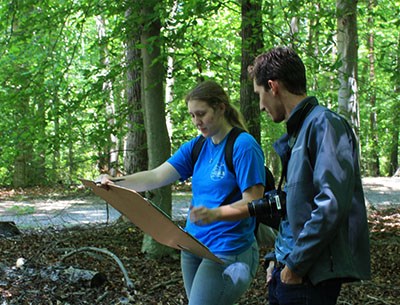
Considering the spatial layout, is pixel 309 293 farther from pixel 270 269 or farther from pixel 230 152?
pixel 230 152

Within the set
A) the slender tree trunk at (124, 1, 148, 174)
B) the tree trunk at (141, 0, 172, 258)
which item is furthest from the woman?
the slender tree trunk at (124, 1, 148, 174)

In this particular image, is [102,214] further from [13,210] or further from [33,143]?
[33,143]

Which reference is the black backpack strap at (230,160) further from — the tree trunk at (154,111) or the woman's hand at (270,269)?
the tree trunk at (154,111)

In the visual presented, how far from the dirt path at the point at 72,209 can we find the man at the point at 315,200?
26.6 ft

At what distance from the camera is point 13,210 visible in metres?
13.2

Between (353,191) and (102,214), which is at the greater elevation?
(353,191)

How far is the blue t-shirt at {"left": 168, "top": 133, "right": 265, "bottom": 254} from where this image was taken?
280 cm

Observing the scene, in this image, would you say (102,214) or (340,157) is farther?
(102,214)

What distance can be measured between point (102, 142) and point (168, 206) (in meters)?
1.32

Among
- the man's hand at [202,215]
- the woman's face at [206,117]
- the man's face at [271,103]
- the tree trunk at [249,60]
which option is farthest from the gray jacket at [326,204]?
the tree trunk at [249,60]

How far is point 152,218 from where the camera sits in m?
2.69

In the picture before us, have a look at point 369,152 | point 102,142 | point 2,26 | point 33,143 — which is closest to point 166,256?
point 102,142

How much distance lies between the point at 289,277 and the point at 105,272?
14.4 ft

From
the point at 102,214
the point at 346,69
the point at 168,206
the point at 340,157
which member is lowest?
the point at 102,214
